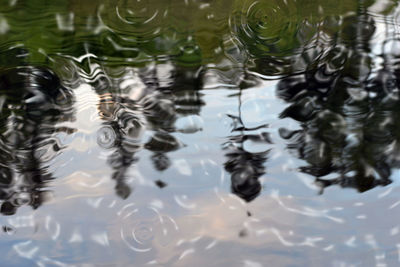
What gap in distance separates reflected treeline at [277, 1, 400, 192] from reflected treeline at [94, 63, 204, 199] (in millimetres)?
189

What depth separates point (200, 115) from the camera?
0.69m

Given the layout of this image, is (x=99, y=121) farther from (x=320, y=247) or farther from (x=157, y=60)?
(x=320, y=247)

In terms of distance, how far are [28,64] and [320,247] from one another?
1.95 feet

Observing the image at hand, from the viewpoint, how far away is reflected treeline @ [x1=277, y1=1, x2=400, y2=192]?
27.0 inches

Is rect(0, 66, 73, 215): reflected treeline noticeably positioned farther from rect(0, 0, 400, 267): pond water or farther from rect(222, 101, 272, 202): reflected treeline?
rect(222, 101, 272, 202): reflected treeline

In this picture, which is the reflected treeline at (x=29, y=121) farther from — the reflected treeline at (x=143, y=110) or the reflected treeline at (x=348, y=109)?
the reflected treeline at (x=348, y=109)

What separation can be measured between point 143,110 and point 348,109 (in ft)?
1.21

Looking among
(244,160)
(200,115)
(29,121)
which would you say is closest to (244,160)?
(244,160)

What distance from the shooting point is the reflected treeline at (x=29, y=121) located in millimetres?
679

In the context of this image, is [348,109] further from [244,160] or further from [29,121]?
[29,121]

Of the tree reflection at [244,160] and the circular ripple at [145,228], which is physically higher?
the tree reflection at [244,160]

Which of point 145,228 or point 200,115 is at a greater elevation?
point 200,115

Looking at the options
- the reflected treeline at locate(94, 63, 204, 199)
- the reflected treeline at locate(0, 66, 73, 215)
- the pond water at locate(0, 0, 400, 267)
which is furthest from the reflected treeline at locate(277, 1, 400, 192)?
the reflected treeline at locate(0, 66, 73, 215)

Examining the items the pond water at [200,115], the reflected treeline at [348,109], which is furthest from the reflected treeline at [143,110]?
the reflected treeline at [348,109]
